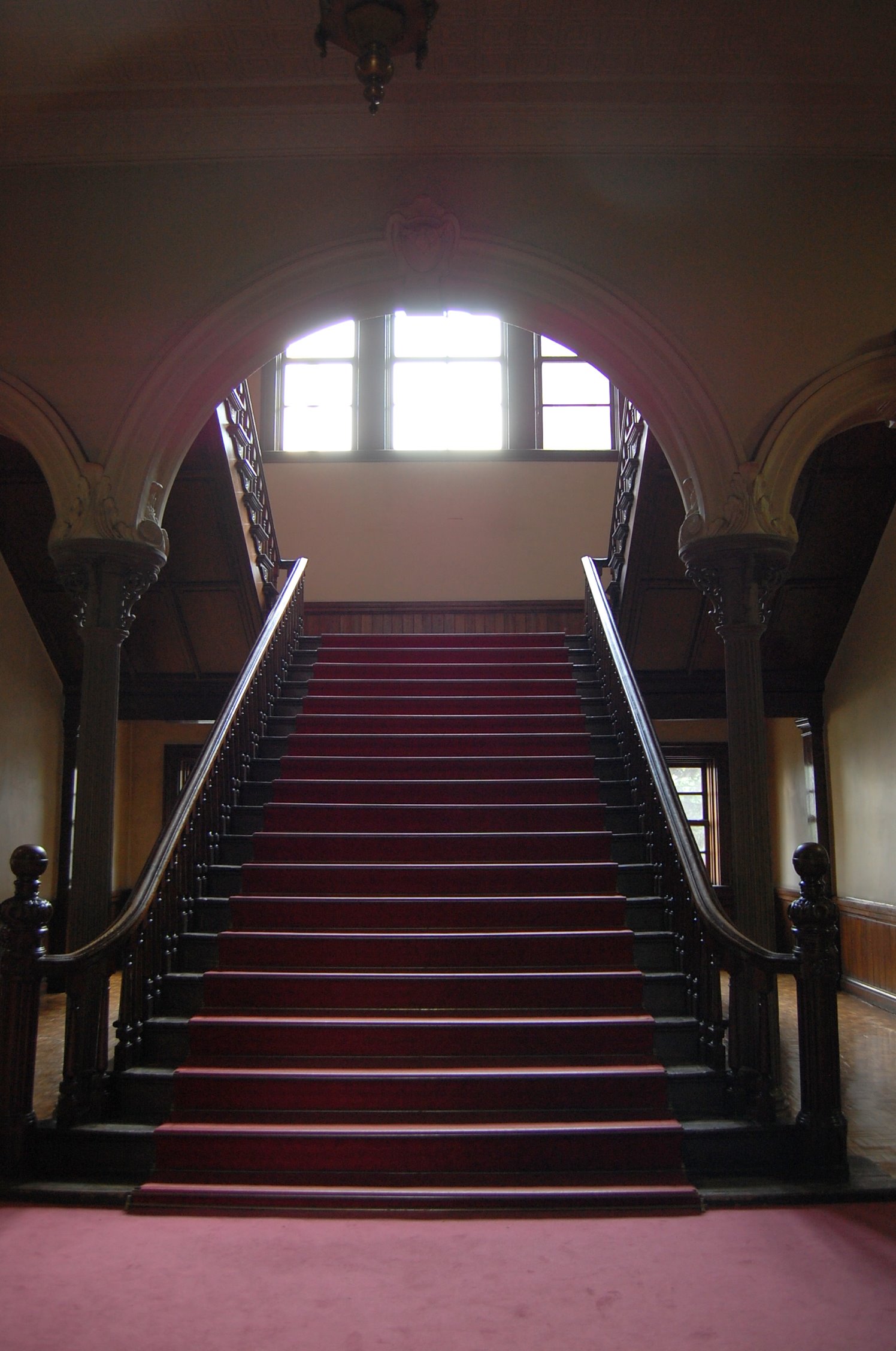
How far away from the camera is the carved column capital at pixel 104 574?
495 cm

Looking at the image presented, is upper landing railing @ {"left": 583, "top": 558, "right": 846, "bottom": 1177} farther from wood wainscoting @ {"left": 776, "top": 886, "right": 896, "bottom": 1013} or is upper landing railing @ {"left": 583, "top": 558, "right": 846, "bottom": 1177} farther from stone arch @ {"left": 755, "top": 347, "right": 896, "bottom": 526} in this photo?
wood wainscoting @ {"left": 776, "top": 886, "right": 896, "bottom": 1013}

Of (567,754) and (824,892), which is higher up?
(567,754)

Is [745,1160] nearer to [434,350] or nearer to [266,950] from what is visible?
[266,950]

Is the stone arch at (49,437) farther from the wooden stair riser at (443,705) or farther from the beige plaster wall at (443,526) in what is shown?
the beige plaster wall at (443,526)

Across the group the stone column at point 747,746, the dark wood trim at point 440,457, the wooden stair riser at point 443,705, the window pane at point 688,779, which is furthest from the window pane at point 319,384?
the stone column at point 747,746

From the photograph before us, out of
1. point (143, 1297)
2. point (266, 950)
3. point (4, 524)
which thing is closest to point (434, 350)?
point (4, 524)

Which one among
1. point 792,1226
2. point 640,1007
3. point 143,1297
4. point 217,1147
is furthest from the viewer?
point 640,1007

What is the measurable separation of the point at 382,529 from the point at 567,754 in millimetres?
4872

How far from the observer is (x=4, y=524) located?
24.1 ft

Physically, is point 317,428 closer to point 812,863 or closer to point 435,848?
point 435,848

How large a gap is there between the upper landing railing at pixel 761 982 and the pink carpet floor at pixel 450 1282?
38 cm

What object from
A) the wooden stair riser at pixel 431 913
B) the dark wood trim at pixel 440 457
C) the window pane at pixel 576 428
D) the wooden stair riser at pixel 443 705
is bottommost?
the wooden stair riser at pixel 431 913

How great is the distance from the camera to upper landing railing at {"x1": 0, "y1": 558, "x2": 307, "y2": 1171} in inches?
162

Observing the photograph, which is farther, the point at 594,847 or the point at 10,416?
the point at 594,847
